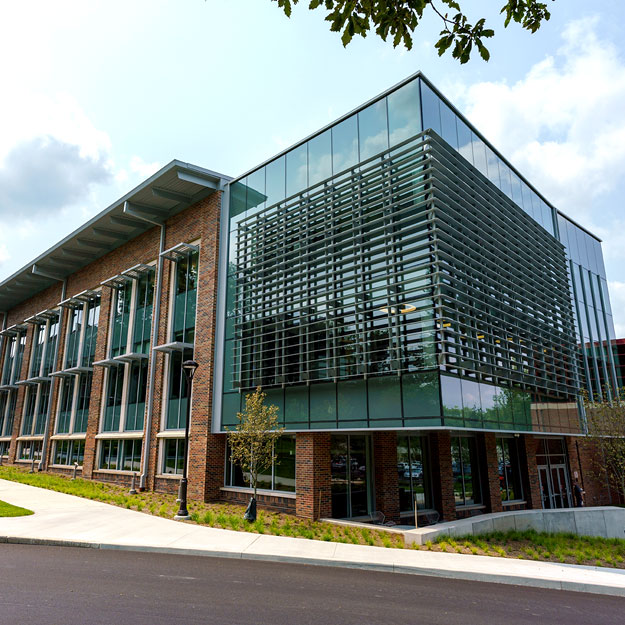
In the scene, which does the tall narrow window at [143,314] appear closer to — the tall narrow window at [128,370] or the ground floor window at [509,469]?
the tall narrow window at [128,370]

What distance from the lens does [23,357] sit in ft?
120

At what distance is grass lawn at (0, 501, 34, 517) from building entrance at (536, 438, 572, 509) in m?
20.0

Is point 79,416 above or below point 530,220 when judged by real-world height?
below

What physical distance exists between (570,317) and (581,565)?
561 inches

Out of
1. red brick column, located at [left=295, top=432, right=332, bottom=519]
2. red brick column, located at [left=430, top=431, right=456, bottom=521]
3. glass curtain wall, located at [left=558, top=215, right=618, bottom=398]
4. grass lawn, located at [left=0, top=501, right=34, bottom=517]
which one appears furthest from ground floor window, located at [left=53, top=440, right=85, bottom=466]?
glass curtain wall, located at [left=558, top=215, right=618, bottom=398]

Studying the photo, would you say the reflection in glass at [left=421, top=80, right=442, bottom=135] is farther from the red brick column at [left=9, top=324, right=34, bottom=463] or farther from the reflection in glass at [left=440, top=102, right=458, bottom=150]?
the red brick column at [left=9, top=324, right=34, bottom=463]

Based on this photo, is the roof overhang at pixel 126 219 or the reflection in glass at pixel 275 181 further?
the roof overhang at pixel 126 219

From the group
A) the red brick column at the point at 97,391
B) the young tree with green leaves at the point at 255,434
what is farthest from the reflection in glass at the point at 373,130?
the red brick column at the point at 97,391

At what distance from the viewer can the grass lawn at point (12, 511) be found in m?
13.9

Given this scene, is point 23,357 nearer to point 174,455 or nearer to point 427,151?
point 174,455

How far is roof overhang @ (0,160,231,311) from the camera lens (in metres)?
21.1

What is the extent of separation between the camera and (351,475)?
54.2 feet

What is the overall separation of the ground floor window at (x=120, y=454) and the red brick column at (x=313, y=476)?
10.1 metres

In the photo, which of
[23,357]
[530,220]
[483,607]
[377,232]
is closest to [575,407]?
[530,220]
